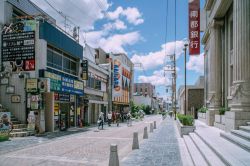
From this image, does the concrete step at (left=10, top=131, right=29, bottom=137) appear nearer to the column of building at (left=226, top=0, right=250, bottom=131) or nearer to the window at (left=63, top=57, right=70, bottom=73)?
the window at (left=63, top=57, right=70, bottom=73)

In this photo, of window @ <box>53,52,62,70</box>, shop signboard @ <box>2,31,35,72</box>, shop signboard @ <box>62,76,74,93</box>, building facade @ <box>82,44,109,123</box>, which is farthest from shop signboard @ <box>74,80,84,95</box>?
shop signboard @ <box>2,31,35,72</box>

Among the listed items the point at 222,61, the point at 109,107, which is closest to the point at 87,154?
the point at 222,61

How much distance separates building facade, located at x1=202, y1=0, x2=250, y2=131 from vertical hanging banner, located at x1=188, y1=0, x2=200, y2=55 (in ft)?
4.75

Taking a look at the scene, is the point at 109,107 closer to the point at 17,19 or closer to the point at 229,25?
the point at 17,19

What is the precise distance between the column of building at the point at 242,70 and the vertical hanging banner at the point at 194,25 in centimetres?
1264

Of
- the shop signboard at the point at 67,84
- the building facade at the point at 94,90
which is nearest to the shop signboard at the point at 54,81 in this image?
the shop signboard at the point at 67,84

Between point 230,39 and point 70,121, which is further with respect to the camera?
point 70,121

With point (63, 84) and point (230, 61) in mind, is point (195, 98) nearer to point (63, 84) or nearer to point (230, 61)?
point (63, 84)

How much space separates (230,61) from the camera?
838 inches

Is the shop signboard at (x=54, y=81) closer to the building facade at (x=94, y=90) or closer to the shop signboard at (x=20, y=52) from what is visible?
the shop signboard at (x=20, y=52)

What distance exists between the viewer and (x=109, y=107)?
156ft

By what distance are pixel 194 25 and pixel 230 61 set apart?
6922 millimetres

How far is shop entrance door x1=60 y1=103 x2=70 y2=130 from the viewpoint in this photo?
26.6 metres

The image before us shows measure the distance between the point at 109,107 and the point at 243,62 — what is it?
3525 cm
